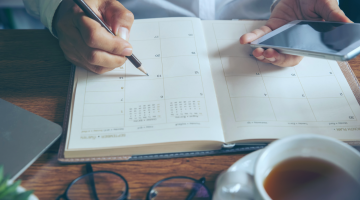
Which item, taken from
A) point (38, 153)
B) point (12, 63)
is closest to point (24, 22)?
point (12, 63)

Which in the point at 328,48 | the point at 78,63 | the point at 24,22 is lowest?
the point at 24,22

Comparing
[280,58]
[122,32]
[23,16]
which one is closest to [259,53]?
[280,58]

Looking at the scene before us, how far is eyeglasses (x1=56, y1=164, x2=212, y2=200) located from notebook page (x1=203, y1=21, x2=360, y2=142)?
0.10m

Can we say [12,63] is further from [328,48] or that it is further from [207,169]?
[328,48]

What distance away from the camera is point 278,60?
0.53m

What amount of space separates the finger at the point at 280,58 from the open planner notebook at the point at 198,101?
0.05 feet

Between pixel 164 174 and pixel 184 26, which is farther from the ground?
pixel 184 26

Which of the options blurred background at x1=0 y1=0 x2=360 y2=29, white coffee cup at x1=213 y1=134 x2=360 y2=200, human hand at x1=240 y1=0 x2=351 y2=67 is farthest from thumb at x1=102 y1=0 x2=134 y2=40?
blurred background at x1=0 y1=0 x2=360 y2=29

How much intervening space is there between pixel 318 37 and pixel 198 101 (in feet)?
0.93

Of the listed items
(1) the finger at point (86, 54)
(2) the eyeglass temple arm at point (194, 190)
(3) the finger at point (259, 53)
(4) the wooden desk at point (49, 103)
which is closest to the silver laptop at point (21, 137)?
(4) the wooden desk at point (49, 103)

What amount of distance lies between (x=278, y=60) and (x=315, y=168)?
263mm

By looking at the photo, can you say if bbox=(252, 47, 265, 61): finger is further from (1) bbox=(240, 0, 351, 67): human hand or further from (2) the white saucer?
(2) the white saucer

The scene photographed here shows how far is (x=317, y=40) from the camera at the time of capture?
490 mm

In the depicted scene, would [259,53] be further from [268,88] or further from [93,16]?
[93,16]
